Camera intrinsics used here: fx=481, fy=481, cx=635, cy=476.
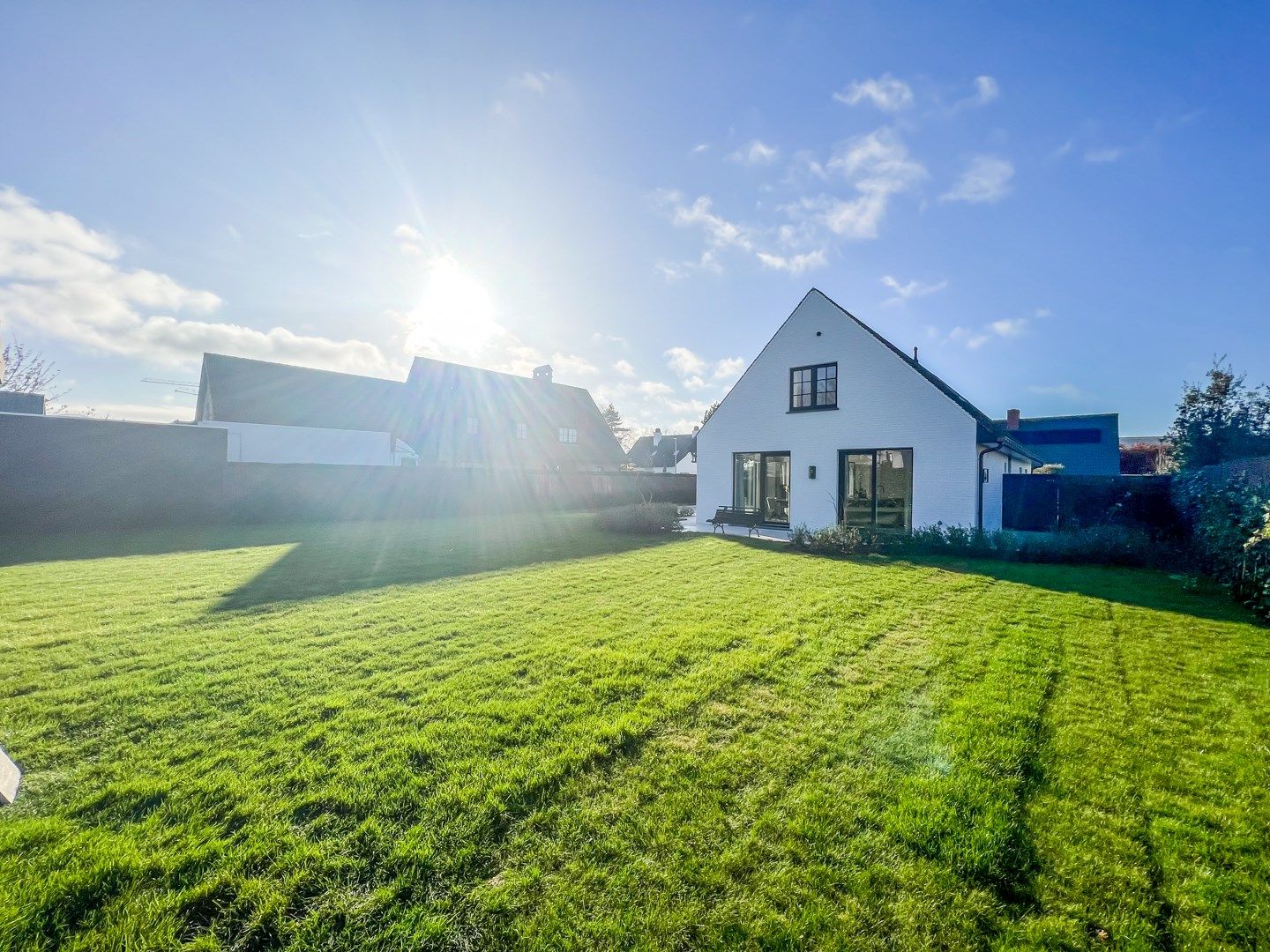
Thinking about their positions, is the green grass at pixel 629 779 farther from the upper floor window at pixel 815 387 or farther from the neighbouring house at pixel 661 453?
the neighbouring house at pixel 661 453

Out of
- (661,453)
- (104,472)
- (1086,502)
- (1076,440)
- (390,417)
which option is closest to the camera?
(1086,502)

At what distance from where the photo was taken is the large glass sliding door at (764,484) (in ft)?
48.2

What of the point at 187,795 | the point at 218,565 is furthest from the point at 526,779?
the point at 218,565

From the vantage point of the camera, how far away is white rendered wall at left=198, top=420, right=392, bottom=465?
77.7ft

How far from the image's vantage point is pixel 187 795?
7.94 ft

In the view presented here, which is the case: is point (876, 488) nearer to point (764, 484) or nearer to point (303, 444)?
point (764, 484)

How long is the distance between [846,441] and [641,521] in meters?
6.05

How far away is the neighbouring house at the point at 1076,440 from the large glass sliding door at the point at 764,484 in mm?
14785

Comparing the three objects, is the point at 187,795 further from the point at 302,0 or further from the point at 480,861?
the point at 302,0

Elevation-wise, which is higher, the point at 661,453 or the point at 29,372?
the point at 29,372

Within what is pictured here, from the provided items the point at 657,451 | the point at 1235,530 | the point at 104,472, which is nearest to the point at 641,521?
the point at 1235,530

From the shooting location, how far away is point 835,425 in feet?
44.1

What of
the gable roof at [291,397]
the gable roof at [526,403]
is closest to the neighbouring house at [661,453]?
the gable roof at [526,403]

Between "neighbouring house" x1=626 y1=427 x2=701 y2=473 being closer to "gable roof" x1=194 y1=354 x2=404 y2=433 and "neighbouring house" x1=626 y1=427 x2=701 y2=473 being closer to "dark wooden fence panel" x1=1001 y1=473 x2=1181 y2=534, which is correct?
"gable roof" x1=194 y1=354 x2=404 y2=433
